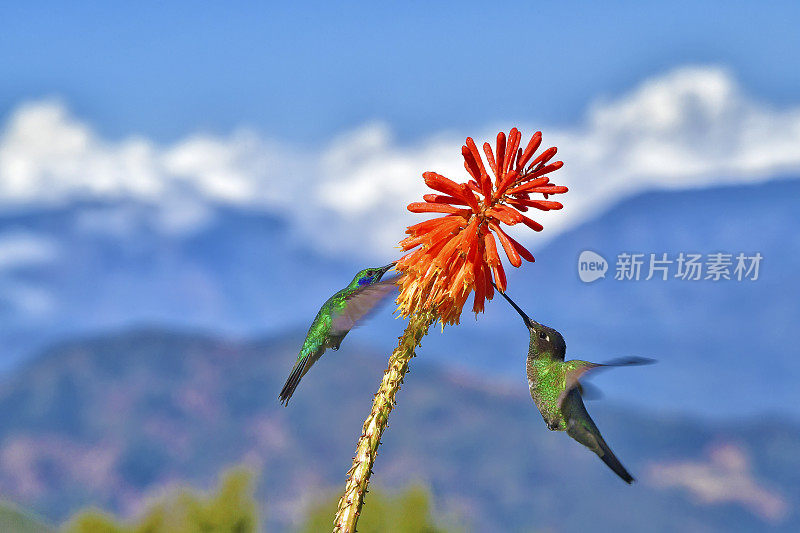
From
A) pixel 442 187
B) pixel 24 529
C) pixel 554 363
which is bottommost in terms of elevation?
pixel 24 529

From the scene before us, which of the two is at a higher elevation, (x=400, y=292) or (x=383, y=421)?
(x=400, y=292)

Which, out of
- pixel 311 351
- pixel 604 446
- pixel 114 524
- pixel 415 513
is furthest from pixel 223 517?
pixel 604 446

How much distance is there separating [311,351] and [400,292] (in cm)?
92

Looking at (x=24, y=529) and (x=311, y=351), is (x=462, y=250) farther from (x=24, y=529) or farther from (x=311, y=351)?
(x=24, y=529)

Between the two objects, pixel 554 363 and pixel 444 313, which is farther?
pixel 554 363

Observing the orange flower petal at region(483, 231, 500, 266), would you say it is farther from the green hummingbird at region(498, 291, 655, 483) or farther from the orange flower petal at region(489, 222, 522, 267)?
the green hummingbird at region(498, 291, 655, 483)

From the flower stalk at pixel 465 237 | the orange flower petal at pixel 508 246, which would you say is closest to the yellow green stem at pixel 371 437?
the flower stalk at pixel 465 237

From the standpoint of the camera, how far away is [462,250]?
3.68 metres

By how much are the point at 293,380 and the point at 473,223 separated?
1.42m

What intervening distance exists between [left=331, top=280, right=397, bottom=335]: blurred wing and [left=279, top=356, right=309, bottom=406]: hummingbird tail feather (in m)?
0.27

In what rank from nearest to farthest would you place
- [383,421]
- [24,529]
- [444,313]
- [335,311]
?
[383,421] → [444,313] → [335,311] → [24,529]

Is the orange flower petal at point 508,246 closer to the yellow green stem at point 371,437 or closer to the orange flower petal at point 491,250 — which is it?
the orange flower petal at point 491,250

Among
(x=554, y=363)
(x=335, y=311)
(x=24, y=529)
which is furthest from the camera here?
(x=24, y=529)

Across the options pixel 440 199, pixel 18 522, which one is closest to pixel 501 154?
pixel 440 199
